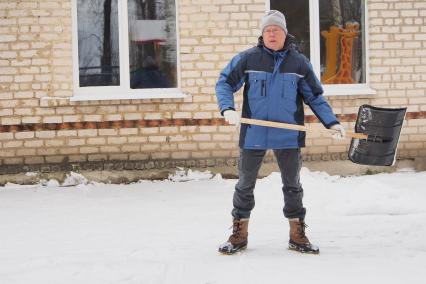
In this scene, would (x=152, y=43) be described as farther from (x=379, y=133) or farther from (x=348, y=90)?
(x=379, y=133)

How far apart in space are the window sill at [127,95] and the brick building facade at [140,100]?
0.05 meters

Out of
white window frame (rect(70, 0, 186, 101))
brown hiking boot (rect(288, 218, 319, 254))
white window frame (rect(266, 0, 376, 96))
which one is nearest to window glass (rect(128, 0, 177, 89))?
white window frame (rect(70, 0, 186, 101))

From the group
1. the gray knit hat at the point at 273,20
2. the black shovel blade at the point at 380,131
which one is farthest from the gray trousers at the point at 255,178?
the gray knit hat at the point at 273,20

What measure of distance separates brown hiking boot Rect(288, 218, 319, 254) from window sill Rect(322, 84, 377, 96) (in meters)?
3.13

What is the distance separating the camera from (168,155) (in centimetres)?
644

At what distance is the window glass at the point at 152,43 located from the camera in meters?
6.53

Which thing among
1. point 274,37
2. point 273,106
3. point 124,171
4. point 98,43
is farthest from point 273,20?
point 98,43

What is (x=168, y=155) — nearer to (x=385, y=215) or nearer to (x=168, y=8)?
(x=168, y=8)

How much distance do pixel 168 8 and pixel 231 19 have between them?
0.73m

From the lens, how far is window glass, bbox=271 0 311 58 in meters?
6.68

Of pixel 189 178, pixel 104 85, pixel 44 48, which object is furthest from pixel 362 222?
pixel 44 48

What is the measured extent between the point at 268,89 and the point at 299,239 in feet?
3.25

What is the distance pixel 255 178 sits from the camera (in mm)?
3709

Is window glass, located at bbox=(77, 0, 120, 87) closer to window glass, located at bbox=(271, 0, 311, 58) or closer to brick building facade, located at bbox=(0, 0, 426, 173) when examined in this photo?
brick building facade, located at bbox=(0, 0, 426, 173)
